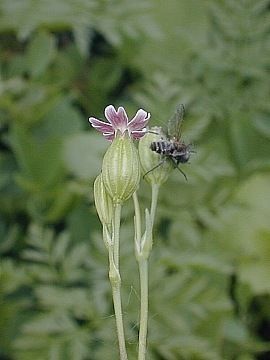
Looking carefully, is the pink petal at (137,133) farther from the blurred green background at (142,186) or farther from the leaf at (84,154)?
the leaf at (84,154)

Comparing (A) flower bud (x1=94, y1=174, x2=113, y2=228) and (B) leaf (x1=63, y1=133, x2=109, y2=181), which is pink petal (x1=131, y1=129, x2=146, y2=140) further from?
(B) leaf (x1=63, y1=133, x2=109, y2=181)

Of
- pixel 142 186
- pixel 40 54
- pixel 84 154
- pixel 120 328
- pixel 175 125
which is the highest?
pixel 40 54

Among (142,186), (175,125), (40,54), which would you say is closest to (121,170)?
(175,125)

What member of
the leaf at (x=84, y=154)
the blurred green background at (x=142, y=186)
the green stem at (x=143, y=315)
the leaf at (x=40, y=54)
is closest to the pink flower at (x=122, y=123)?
the green stem at (x=143, y=315)

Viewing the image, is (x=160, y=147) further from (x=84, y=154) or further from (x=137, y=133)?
(x=84, y=154)

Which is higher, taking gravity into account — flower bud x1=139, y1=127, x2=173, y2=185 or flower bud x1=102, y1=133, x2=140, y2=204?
flower bud x1=139, y1=127, x2=173, y2=185

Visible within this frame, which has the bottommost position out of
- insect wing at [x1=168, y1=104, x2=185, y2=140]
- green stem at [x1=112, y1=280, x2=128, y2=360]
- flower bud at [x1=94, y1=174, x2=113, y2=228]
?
green stem at [x1=112, y1=280, x2=128, y2=360]

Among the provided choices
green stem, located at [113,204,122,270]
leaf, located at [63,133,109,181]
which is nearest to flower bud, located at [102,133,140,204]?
green stem, located at [113,204,122,270]
